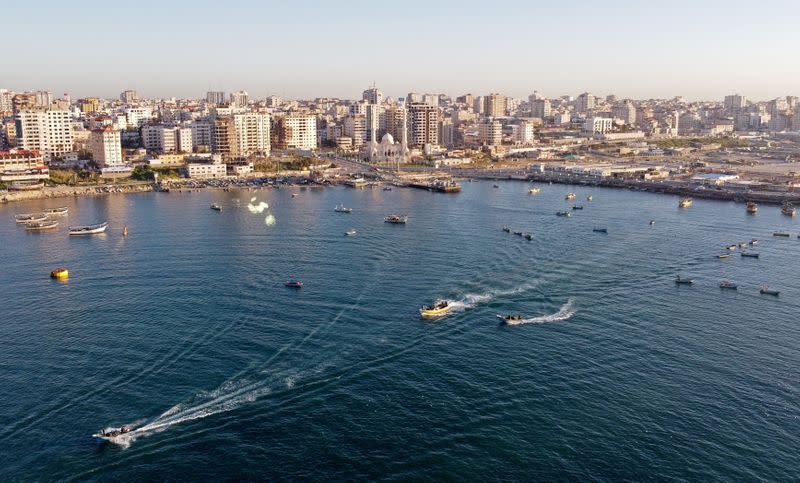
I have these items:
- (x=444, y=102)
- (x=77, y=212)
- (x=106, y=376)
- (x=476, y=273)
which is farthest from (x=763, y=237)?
(x=444, y=102)

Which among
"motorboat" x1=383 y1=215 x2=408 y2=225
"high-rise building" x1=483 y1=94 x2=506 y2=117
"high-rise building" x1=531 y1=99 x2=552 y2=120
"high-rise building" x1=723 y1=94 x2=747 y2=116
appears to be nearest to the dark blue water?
"motorboat" x1=383 y1=215 x2=408 y2=225

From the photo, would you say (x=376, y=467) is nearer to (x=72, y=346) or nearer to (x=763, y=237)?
(x=72, y=346)

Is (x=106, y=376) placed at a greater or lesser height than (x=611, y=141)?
lesser

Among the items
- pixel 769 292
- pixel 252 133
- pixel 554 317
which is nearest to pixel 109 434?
pixel 554 317

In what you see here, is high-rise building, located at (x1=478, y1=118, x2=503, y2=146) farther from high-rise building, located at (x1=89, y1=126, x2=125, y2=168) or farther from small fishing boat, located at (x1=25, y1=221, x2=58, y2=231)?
small fishing boat, located at (x1=25, y1=221, x2=58, y2=231)

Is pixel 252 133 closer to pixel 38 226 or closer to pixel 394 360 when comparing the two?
pixel 38 226

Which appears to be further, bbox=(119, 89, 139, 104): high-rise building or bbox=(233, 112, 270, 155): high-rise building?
bbox=(119, 89, 139, 104): high-rise building
